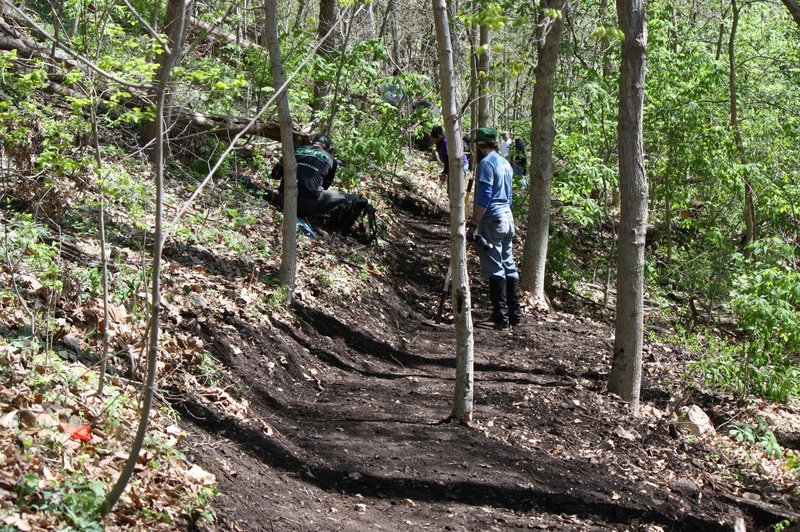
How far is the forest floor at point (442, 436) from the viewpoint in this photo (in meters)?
5.06

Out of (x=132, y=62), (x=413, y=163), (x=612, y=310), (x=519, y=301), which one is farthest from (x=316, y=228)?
(x=413, y=163)

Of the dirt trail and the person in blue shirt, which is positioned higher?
the person in blue shirt

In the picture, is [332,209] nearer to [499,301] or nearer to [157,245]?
[499,301]

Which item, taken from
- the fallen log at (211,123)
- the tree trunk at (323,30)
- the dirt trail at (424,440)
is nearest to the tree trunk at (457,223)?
the dirt trail at (424,440)

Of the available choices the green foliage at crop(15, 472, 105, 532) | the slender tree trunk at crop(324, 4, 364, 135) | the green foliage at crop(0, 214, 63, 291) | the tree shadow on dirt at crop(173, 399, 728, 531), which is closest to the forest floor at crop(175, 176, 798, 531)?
the tree shadow on dirt at crop(173, 399, 728, 531)

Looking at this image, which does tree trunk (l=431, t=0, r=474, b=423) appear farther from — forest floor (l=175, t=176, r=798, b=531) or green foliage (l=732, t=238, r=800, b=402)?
green foliage (l=732, t=238, r=800, b=402)

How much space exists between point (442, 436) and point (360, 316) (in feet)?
12.1

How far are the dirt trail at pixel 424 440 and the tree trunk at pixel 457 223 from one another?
13.1 inches

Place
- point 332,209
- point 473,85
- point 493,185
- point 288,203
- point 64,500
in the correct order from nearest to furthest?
point 64,500 → point 473,85 → point 288,203 → point 493,185 → point 332,209

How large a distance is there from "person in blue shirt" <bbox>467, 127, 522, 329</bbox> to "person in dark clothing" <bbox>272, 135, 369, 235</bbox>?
263cm

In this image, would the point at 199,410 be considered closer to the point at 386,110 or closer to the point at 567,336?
the point at 567,336

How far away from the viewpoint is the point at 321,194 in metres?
11.4

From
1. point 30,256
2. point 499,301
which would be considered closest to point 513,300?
point 499,301

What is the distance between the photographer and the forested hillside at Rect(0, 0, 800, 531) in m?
4.62
